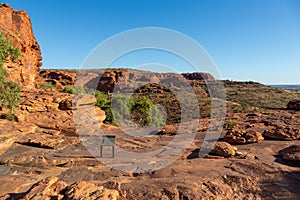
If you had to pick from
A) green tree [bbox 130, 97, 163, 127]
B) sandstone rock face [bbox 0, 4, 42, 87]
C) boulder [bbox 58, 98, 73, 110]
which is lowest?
green tree [bbox 130, 97, 163, 127]

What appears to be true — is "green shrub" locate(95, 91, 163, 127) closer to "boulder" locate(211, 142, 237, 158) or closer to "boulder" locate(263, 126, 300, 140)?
"boulder" locate(263, 126, 300, 140)

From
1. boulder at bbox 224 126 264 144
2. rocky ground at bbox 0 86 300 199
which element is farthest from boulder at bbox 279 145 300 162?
boulder at bbox 224 126 264 144

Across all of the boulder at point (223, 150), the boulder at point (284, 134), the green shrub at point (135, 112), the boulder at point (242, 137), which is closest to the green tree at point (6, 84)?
the boulder at point (223, 150)

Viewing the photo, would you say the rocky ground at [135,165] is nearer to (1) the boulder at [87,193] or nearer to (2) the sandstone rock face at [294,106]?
(1) the boulder at [87,193]

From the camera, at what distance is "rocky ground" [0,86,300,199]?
4.54m

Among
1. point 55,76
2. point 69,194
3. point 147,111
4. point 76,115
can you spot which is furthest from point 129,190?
point 55,76

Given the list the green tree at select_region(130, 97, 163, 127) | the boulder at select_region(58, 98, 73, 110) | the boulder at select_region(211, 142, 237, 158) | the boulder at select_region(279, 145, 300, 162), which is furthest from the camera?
the green tree at select_region(130, 97, 163, 127)

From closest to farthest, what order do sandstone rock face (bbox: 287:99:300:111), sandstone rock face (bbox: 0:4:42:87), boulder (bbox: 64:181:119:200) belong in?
1. boulder (bbox: 64:181:119:200)
2. sandstone rock face (bbox: 0:4:42:87)
3. sandstone rock face (bbox: 287:99:300:111)

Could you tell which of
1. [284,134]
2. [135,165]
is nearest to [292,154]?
[284,134]

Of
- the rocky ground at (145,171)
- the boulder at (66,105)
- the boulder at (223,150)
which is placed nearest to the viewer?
the rocky ground at (145,171)

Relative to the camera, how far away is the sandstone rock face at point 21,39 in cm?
2371

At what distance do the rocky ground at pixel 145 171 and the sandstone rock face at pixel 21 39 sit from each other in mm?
15182

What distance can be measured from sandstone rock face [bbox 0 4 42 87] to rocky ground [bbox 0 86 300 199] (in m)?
15.2

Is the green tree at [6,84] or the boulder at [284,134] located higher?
the green tree at [6,84]
